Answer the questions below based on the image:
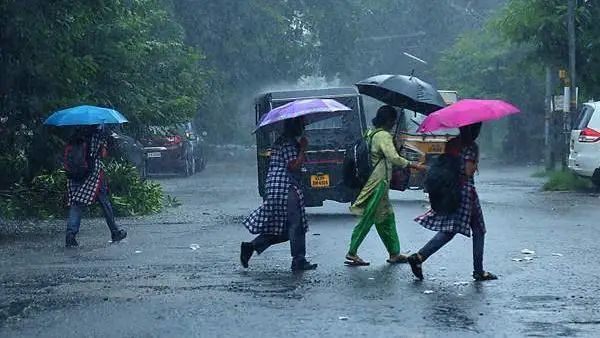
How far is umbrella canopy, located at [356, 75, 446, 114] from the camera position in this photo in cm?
1302

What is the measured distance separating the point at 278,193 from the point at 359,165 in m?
0.87

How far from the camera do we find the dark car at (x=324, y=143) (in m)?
19.8

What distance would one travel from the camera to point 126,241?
1612 cm

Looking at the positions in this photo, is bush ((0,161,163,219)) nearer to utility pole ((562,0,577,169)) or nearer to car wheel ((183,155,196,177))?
utility pole ((562,0,577,169))

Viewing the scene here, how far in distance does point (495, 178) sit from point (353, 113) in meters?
15.0

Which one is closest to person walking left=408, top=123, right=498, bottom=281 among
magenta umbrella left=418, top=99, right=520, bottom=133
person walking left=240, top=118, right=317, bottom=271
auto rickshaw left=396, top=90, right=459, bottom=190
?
magenta umbrella left=418, top=99, right=520, bottom=133

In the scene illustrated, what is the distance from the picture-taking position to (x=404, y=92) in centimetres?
1298

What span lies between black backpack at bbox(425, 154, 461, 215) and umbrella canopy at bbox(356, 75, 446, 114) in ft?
6.29

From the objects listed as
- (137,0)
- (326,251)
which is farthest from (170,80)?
(326,251)

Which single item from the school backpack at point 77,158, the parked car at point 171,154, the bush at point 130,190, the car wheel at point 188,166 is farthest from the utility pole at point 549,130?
the school backpack at point 77,158

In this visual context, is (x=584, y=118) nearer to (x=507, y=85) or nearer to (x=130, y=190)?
(x=130, y=190)

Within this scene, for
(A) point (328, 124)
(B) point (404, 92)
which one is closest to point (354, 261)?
(B) point (404, 92)

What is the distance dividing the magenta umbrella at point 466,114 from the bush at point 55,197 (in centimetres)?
1049

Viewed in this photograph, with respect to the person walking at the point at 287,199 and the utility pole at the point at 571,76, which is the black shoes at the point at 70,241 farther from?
the utility pole at the point at 571,76
